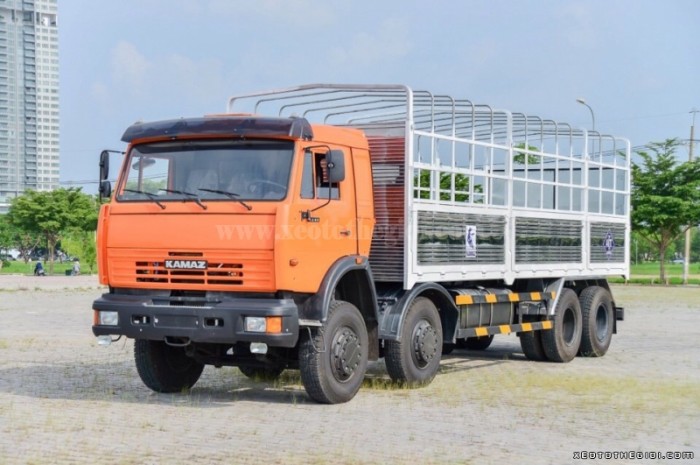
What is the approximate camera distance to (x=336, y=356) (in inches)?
395

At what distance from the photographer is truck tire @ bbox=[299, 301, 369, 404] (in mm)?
9820

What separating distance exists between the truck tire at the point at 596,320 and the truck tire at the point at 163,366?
6.62 meters

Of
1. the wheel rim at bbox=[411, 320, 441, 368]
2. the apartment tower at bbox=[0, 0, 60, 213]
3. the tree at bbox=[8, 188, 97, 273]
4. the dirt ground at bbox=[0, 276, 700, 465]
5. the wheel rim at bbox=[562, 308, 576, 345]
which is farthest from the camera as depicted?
the apartment tower at bbox=[0, 0, 60, 213]

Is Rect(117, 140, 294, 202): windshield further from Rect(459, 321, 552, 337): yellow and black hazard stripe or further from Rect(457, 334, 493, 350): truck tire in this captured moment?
Rect(457, 334, 493, 350): truck tire

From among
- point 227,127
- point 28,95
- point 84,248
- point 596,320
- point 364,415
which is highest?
point 28,95

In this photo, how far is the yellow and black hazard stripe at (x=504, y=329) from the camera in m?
12.3

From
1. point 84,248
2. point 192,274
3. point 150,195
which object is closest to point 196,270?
point 192,274

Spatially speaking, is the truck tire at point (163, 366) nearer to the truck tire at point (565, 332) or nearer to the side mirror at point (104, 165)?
the side mirror at point (104, 165)

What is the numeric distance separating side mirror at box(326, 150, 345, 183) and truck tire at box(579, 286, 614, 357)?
6.90m

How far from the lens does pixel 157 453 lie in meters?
7.57

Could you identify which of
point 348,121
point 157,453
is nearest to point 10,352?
point 348,121

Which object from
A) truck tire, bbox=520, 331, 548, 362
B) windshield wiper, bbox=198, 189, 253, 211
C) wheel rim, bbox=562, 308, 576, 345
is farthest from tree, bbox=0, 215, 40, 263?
→ windshield wiper, bbox=198, 189, 253, 211

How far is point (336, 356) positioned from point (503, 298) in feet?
12.2

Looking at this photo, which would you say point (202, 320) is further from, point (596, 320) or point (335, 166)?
point (596, 320)
